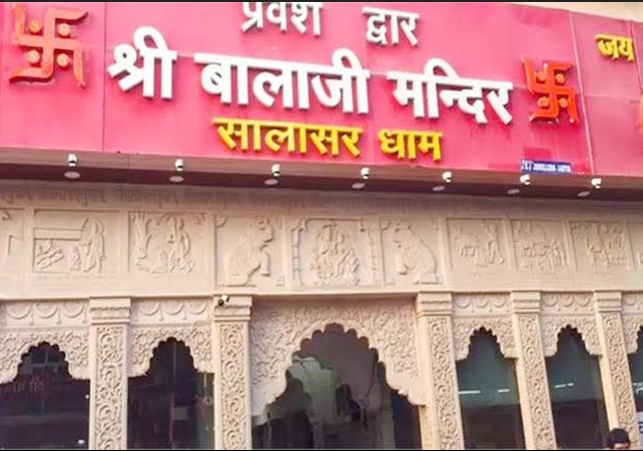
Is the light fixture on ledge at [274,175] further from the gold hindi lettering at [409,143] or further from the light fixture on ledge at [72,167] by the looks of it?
the light fixture on ledge at [72,167]

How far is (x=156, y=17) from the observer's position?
220 inches

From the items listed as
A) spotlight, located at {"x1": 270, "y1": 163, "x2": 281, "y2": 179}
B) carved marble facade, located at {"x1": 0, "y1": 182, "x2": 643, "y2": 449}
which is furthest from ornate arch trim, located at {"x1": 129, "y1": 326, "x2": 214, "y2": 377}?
spotlight, located at {"x1": 270, "y1": 163, "x2": 281, "y2": 179}

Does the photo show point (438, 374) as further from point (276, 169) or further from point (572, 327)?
point (276, 169)

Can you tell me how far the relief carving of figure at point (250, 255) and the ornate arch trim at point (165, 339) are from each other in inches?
18.4

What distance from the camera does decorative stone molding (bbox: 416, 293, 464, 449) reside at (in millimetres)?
5664

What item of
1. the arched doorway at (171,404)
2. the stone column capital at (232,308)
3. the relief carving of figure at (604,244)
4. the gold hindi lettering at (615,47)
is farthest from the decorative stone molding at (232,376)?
the gold hindi lettering at (615,47)

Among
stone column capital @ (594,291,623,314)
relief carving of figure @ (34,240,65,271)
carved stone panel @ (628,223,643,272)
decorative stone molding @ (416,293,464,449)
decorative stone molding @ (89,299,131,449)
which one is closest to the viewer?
decorative stone molding @ (89,299,131,449)

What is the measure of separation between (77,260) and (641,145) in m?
5.18

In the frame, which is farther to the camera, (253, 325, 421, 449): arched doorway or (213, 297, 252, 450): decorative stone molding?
(253, 325, 421, 449): arched doorway

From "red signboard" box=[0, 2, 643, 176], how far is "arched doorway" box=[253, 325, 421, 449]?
1782 millimetres

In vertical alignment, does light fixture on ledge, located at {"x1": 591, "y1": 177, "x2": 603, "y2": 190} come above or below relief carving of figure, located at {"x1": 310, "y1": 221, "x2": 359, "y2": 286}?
above

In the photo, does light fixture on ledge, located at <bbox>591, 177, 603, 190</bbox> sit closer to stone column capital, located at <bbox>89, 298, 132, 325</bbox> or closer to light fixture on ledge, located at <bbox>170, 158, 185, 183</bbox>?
light fixture on ledge, located at <bbox>170, 158, 185, 183</bbox>

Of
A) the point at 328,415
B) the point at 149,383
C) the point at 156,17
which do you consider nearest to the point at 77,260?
the point at 149,383

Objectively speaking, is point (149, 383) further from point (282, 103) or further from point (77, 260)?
point (282, 103)
